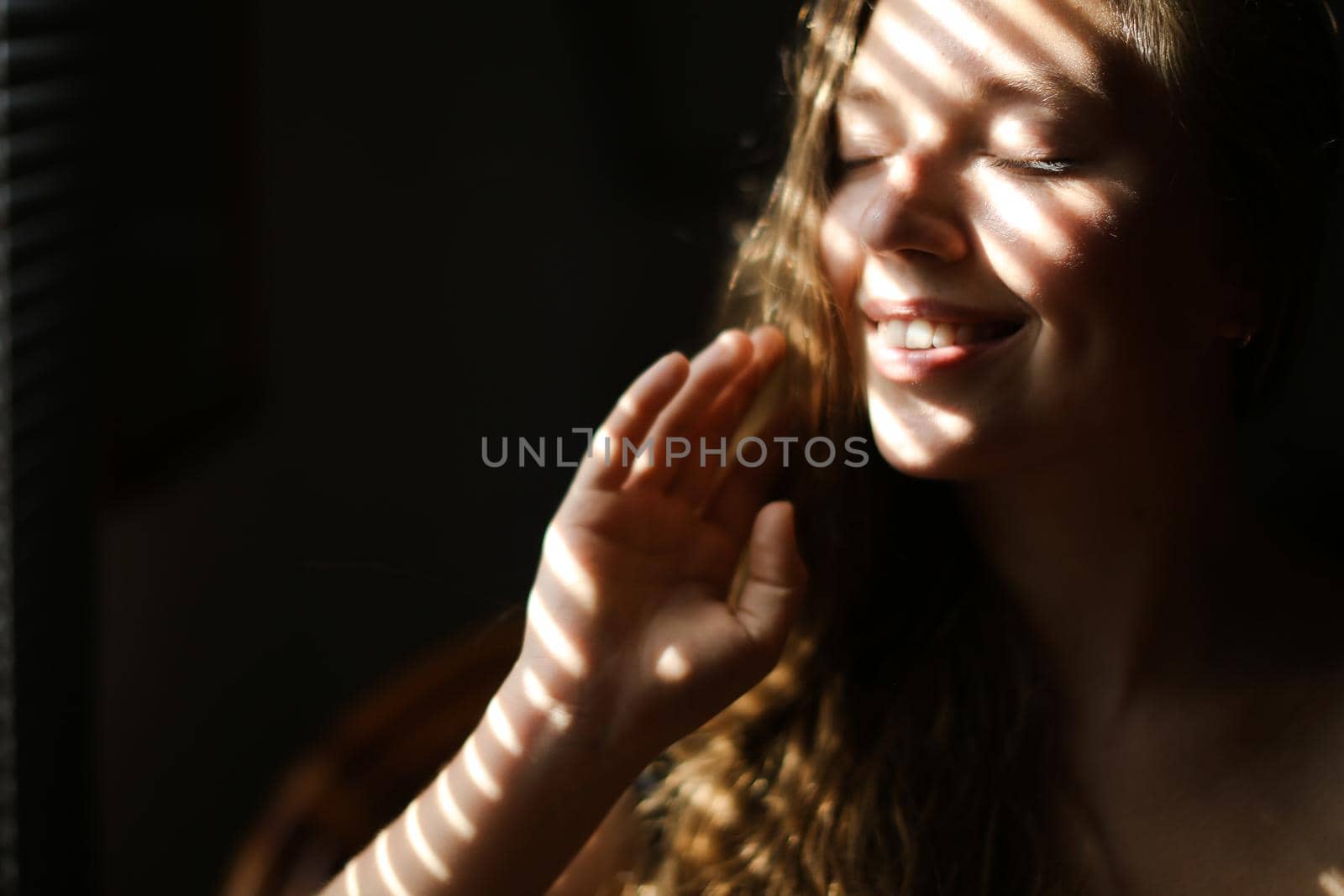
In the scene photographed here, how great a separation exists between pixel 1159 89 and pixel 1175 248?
110 millimetres

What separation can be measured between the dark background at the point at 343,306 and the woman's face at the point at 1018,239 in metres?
0.77

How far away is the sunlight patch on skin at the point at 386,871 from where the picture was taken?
0.87m

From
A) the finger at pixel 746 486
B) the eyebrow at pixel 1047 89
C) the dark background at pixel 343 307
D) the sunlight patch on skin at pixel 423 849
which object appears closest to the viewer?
the eyebrow at pixel 1047 89

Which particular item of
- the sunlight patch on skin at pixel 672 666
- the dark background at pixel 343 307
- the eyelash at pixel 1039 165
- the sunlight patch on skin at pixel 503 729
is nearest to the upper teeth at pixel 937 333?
the eyelash at pixel 1039 165

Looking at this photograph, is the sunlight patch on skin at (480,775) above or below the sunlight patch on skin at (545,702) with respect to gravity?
below

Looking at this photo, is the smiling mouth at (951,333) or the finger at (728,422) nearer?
the smiling mouth at (951,333)

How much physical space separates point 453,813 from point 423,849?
0.04m

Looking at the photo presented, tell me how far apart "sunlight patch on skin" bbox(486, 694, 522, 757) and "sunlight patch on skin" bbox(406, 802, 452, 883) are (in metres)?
0.10

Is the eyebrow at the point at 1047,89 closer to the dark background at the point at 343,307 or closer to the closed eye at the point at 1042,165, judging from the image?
the closed eye at the point at 1042,165

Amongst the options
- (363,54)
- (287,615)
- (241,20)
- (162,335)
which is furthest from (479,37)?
(287,615)

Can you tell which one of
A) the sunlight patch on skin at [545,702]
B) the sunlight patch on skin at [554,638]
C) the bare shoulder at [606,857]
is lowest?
the bare shoulder at [606,857]

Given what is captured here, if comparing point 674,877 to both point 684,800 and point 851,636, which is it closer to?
point 684,800

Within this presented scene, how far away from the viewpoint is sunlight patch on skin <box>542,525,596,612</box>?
0.87m

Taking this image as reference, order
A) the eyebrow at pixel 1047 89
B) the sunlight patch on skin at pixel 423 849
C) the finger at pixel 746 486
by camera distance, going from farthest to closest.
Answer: the finger at pixel 746 486
the sunlight patch on skin at pixel 423 849
the eyebrow at pixel 1047 89
